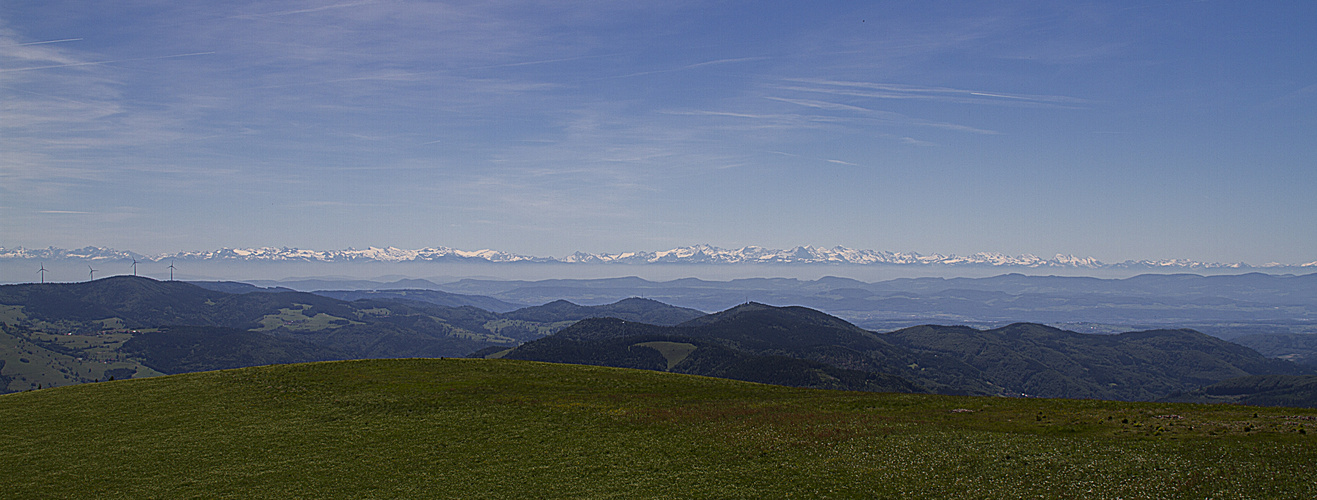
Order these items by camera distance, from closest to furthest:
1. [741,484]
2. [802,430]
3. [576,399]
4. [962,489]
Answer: [962,489] → [741,484] → [802,430] → [576,399]

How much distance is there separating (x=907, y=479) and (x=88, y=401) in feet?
203

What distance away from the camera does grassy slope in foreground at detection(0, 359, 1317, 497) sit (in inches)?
1345

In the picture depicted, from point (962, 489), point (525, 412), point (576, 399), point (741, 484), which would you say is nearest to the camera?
point (962, 489)

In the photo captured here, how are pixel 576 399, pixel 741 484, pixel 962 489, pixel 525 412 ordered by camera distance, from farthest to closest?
1. pixel 576 399
2. pixel 525 412
3. pixel 741 484
4. pixel 962 489

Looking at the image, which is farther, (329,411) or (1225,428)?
(329,411)

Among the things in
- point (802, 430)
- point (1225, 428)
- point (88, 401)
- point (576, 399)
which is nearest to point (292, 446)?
point (576, 399)

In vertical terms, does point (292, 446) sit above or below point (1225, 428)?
below

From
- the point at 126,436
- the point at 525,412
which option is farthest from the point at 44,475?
the point at 525,412

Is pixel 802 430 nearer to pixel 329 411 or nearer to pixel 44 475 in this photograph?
pixel 329 411

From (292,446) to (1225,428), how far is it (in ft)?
175

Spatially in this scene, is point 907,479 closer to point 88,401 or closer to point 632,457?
point 632,457

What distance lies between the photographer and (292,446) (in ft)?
147

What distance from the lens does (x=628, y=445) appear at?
142 feet

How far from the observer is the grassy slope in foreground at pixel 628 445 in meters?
34.2
